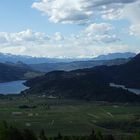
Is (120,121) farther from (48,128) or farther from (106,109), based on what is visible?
(106,109)

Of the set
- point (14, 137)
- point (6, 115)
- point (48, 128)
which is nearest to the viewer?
point (14, 137)

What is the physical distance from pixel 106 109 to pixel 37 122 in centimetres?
4448

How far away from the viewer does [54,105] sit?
189625 mm

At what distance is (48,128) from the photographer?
12888 cm

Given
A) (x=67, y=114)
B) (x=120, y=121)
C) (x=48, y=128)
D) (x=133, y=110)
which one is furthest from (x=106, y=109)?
(x=48, y=128)

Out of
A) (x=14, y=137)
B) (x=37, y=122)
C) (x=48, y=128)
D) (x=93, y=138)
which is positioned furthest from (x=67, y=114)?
(x=14, y=137)

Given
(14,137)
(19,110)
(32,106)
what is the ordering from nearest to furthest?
(14,137) → (19,110) → (32,106)

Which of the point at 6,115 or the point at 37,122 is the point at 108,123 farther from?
the point at 6,115

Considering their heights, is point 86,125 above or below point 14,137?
below

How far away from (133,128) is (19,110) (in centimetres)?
5648

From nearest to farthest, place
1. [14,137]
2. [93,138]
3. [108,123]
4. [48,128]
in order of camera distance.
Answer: [14,137] < [93,138] < [48,128] < [108,123]

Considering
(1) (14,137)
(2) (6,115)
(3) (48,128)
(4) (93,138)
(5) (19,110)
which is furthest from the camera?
(5) (19,110)

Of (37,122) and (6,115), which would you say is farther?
(6,115)

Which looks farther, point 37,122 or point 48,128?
point 37,122
